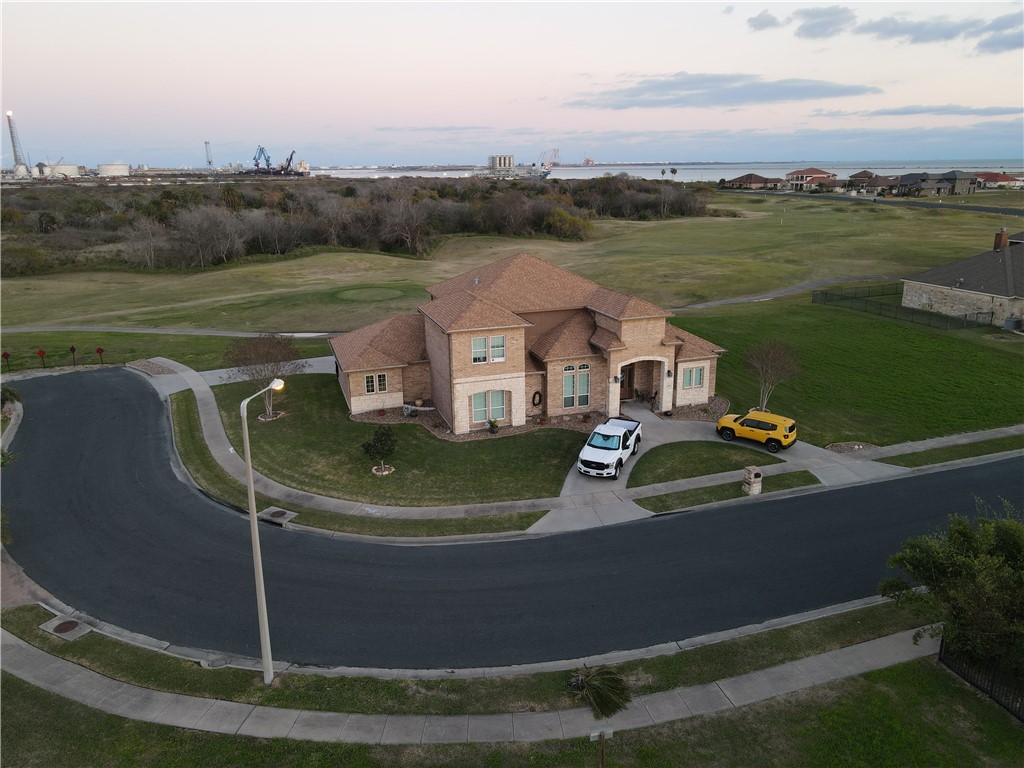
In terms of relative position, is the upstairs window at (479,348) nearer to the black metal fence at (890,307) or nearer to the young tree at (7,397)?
the young tree at (7,397)

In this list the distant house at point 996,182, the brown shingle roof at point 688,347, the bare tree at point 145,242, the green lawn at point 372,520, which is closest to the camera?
the green lawn at point 372,520

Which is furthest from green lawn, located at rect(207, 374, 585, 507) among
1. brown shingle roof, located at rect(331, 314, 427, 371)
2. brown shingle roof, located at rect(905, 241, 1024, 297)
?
brown shingle roof, located at rect(905, 241, 1024, 297)

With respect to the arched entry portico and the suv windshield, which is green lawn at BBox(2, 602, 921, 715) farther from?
the arched entry portico

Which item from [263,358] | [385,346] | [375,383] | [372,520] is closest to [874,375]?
[385,346]

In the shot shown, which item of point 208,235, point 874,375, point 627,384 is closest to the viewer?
point 627,384

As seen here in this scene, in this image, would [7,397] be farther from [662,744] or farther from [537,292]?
[662,744]

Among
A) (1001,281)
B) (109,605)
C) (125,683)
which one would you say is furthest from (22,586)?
(1001,281)

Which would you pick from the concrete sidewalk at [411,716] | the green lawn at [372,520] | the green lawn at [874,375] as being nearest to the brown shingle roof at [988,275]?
the green lawn at [874,375]
